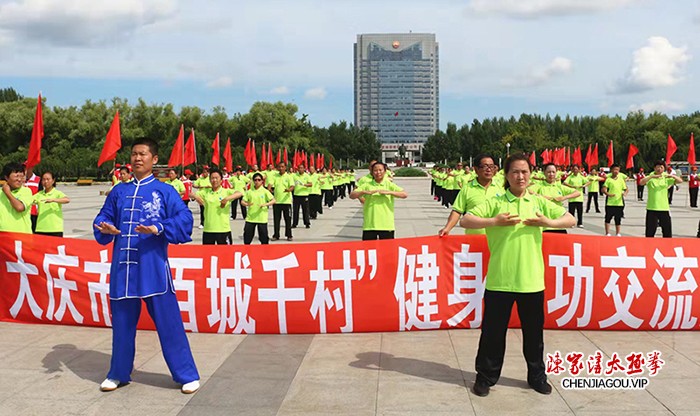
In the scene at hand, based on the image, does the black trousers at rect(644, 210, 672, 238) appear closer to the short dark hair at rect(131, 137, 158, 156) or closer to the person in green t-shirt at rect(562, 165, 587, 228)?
the person in green t-shirt at rect(562, 165, 587, 228)

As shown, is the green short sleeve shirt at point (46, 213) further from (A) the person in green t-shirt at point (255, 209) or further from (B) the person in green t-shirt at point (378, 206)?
(B) the person in green t-shirt at point (378, 206)

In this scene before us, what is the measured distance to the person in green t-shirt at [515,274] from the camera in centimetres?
447

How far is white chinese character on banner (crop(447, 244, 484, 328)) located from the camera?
20.6 ft


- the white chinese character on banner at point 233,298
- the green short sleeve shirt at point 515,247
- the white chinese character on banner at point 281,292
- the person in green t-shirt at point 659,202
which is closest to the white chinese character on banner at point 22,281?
the white chinese character on banner at point 233,298

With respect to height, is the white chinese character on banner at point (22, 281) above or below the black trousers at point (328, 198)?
above

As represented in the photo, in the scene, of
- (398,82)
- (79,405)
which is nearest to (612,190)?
(79,405)

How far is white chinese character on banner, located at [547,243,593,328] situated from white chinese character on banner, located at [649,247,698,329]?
619mm

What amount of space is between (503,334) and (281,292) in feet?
7.94

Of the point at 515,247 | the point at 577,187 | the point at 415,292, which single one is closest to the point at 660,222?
the point at 577,187

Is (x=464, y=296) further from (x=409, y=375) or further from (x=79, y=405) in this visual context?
(x=79, y=405)

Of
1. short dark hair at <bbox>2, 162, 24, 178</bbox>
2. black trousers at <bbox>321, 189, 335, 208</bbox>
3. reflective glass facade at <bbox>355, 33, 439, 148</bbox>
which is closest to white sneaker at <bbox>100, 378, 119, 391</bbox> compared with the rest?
short dark hair at <bbox>2, 162, 24, 178</bbox>

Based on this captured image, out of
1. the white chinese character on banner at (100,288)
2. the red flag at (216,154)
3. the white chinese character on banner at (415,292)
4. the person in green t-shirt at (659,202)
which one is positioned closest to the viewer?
the white chinese character on banner at (415,292)

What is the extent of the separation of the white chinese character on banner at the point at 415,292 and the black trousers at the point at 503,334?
1.70 metres

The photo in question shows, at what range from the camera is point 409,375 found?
4.93 metres
